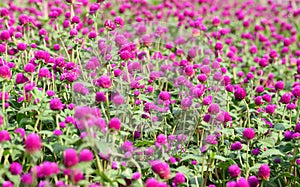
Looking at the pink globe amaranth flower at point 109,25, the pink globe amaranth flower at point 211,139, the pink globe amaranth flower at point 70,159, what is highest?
the pink globe amaranth flower at point 109,25

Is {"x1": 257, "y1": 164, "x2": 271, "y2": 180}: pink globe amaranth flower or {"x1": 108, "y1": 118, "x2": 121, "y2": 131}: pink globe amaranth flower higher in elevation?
{"x1": 108, "y1": 118, "x2": 121, "y2": 131}: pink globe amaranth flower

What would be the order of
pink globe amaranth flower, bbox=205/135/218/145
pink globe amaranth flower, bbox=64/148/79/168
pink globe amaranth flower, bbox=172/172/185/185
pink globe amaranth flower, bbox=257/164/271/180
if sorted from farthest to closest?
pink globe amaranth flower, bbox=205/135/218/145 < pink globe amaranth flower, bbox=257/164/271/180 < pink globe amaranth flower, bbox=172/172/185/185 < pink globe amaranth flower, bbox=64/148/79/168

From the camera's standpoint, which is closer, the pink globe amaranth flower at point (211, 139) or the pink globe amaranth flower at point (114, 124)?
the pink globe amaranth flower at point (114, 124)

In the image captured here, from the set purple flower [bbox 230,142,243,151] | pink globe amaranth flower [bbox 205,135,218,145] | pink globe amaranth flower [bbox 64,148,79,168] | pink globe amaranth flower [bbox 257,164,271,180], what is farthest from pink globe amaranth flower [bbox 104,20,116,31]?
pink globe amaranth flower [bbox 64,148,79,168]

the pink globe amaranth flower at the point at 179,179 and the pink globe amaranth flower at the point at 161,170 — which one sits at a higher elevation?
the pink globe amaranth flower at the point at 161,170

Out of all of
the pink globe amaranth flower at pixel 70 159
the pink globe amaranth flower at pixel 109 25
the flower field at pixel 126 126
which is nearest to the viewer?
the pink globe amaranth flower at pixel 70 159

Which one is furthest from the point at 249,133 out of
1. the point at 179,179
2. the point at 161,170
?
the point at 161,170

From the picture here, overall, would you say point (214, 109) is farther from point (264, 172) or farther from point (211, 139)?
point (264, 172)

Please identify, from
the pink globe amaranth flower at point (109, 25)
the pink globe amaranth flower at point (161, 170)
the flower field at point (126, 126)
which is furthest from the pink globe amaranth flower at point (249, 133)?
the pink globe amaranth flower at point (109, 25)

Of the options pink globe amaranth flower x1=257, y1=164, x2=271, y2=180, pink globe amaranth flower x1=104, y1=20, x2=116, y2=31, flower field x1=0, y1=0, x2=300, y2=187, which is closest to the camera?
flower field x1=0, y1=0, x2=300, y2=187

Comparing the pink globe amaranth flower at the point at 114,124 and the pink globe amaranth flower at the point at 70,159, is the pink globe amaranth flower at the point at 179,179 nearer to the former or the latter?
the pink globe amaranth flower at the point at 114,124

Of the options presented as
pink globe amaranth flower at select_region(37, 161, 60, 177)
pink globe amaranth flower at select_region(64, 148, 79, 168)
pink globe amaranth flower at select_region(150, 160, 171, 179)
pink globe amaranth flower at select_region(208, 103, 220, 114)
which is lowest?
pink globe amaranth flower at select_region(150, 160, 171, 179)

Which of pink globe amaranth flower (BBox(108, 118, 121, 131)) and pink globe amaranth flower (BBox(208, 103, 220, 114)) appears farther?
pink globe amaranth flower (BBox(208, 103, 220, 114))

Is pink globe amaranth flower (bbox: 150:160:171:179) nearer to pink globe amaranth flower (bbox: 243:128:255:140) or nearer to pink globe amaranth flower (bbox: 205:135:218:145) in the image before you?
pink globe amaranth flower (bbox: 205:135:218:145)
